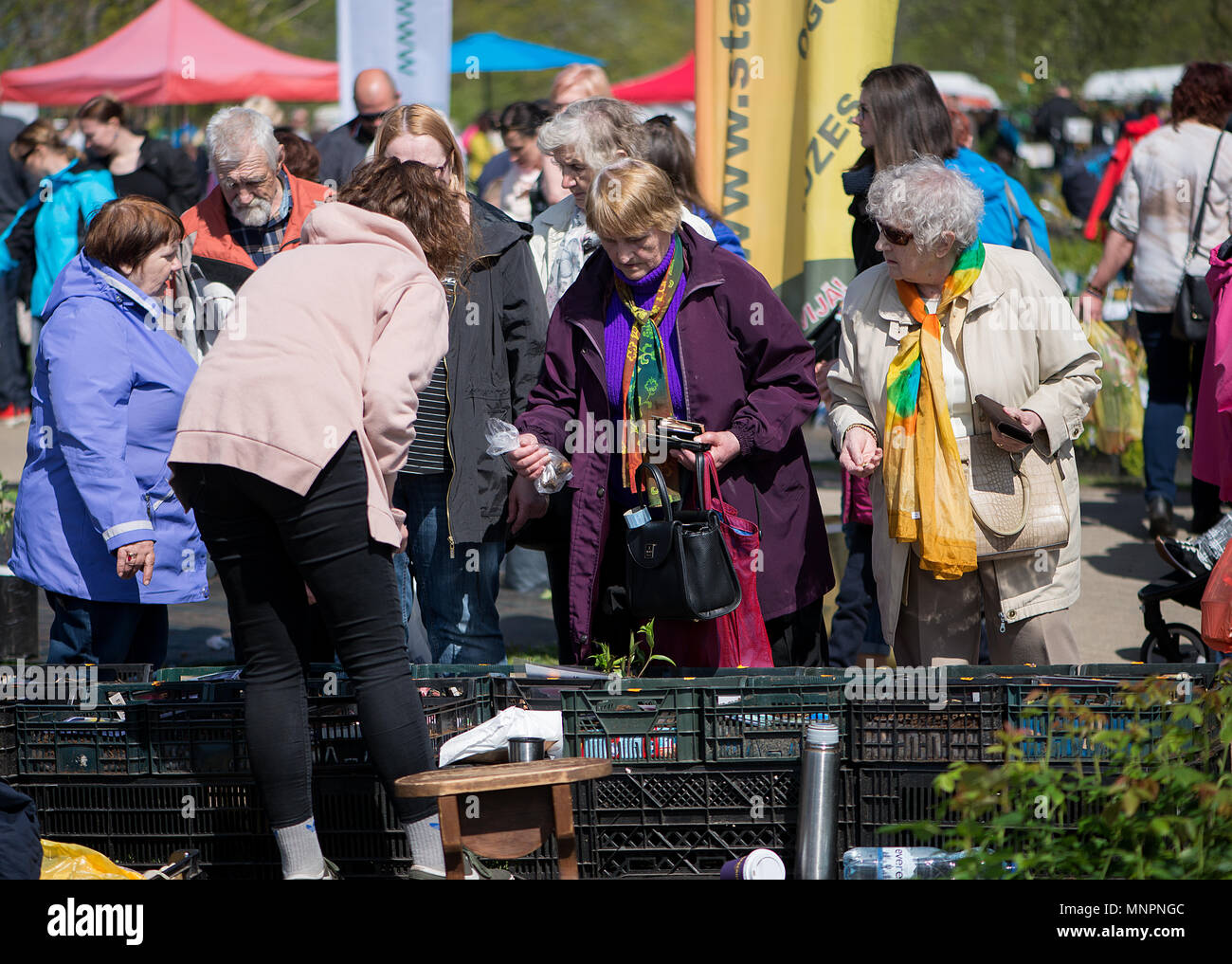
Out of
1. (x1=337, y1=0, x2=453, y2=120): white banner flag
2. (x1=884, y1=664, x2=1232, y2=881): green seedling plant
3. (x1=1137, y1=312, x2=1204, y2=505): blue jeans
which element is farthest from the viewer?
(x1=337, y1=0, x2=453, y2=120): white banner flag

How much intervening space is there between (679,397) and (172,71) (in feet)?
42.5

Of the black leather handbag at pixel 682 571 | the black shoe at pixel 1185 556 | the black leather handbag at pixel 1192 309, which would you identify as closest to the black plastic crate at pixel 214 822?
the black leather handbag at pixel 682 571

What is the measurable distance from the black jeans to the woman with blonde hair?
45.9 inches

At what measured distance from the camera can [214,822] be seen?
378 centimetres

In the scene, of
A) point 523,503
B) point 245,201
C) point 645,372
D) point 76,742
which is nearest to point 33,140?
point 245,201

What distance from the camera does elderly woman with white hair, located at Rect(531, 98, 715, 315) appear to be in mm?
4930

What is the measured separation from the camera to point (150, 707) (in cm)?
375

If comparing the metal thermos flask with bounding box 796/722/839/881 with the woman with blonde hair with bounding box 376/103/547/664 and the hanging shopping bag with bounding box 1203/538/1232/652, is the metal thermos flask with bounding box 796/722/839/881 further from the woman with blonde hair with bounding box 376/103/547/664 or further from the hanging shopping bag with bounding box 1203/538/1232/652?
the woman with blonde hair with bounding box 376/103/547/664

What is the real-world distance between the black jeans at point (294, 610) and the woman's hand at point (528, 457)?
838 millimetres

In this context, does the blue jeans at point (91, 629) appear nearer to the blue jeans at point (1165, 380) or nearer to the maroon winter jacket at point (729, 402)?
the maroon winter jacket at point (729, 402)

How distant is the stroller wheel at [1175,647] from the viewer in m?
5.57

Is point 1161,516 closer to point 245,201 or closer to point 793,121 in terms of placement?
point 793,121

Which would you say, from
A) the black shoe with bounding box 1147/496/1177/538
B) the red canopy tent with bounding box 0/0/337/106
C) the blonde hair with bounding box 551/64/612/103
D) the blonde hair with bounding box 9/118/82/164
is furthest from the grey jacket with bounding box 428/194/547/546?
the red canopy tent with bounding box 0/0/337/106
